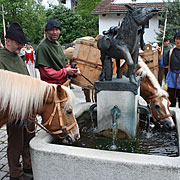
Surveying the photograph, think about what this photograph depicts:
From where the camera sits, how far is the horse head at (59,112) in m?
2.18

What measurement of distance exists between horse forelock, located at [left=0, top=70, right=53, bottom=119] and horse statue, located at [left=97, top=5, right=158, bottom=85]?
1.09 metres

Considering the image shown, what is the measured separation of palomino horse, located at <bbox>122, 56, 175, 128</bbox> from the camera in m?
2.93

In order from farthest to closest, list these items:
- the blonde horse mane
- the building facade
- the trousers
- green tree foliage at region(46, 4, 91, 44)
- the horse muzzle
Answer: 1. the building facade
2. green tree foliage at region(46, 4, 91, 44)
3. the blonde horse mane
4. the horse muzzle
5. the trousers

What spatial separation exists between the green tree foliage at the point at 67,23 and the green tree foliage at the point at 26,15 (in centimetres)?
888

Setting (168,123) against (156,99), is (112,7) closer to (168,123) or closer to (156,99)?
(156,99)

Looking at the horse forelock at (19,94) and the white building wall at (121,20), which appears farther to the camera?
the white building wall at (121,20)

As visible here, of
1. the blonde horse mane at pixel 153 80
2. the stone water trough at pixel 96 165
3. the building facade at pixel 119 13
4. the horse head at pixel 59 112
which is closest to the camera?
the stone water trough at pixel 96 165

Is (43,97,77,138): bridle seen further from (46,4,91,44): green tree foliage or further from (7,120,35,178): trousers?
(46,4,91,44): green tree foliage

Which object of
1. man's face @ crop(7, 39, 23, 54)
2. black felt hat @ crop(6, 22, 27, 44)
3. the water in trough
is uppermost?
black felt hat @ crop(6, 22, 27, 44)

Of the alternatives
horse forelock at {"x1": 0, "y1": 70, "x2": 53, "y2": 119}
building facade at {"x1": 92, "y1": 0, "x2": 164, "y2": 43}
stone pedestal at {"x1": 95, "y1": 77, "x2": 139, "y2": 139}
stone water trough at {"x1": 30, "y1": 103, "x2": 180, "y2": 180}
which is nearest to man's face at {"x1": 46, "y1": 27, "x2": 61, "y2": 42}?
stone pedestal at {"x1": 95, "y1": 77, "x2": 139, "y2": 139}

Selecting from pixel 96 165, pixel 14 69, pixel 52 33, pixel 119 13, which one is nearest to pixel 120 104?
pixel 96 165

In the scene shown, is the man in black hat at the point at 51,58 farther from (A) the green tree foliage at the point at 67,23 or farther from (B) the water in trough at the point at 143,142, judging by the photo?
(A) the green tree foliage at the point at 67,23

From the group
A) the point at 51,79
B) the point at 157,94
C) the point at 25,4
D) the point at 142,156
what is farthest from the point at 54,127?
the point at 25,4

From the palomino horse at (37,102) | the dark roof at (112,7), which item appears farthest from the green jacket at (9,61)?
the dark roof at (112,7)
